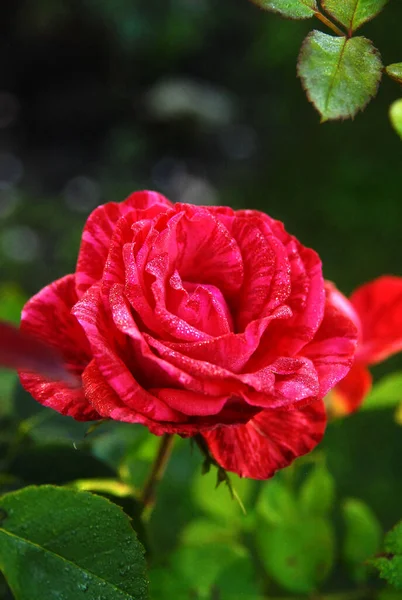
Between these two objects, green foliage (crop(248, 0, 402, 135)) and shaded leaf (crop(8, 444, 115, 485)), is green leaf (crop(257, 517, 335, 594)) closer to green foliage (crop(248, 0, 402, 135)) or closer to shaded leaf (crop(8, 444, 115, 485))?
shaded leaf (crop(8, 444, 115, 485))

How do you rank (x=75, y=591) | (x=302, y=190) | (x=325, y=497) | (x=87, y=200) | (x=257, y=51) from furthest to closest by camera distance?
1. (x=257, y=51)
2. (x=87, y=200)
3. (x=302, y=190)
4. (x=325, y=497)
5. (x=75, y=591)

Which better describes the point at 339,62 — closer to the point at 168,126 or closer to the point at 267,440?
the point at 267,440

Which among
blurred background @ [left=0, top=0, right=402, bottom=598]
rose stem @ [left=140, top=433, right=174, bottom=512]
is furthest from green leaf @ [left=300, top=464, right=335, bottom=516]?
blurred background @ [left=0, top=0, right=402, bottom=598]

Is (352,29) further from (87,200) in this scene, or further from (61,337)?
(87,200)

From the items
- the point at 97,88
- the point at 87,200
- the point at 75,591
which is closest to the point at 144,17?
the point at 97,88

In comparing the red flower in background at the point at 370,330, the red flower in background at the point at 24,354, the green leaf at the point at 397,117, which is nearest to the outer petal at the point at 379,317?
the red flower in background at the point at 370,330

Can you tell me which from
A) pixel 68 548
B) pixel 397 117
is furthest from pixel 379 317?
pixel 68 548
